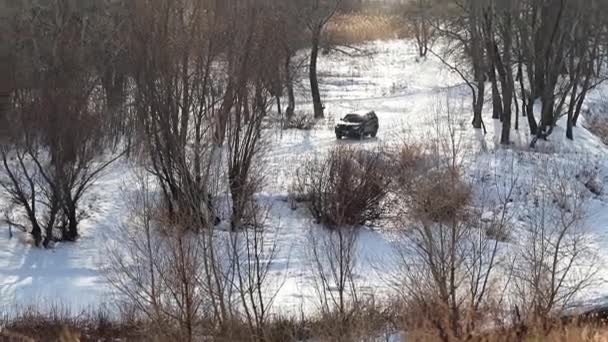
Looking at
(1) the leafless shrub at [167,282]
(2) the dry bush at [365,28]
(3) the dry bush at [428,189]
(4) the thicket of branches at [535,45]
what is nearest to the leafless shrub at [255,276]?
(1) the leafless shrub at [167,282]

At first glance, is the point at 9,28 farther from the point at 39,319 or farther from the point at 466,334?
the point at 466,334

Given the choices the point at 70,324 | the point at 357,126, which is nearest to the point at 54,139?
the point at 70,324

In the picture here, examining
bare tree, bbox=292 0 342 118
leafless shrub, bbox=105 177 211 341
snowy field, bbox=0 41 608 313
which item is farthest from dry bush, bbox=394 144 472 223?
bare tree, bbox=292 0 342 118

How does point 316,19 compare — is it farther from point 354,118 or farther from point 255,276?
point 255,276

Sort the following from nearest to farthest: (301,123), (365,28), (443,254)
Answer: (443,254)
(301,123)
(365,28)

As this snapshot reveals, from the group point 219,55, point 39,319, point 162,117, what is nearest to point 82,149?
point 162,117

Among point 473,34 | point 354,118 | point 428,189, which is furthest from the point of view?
point 354,118

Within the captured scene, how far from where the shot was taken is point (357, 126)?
29422mm

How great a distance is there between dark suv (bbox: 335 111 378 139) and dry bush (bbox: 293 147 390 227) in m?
7.74

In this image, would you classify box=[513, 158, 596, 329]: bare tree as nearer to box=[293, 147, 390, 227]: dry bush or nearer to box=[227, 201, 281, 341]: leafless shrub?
box=[293, 147, 390, 227]: dry bush

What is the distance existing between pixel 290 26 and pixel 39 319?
1791cm

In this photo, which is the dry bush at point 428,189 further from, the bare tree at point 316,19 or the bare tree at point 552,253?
the bare tree at point 316,19

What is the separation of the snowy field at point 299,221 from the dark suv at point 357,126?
408mm

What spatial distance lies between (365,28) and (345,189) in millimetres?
36009
